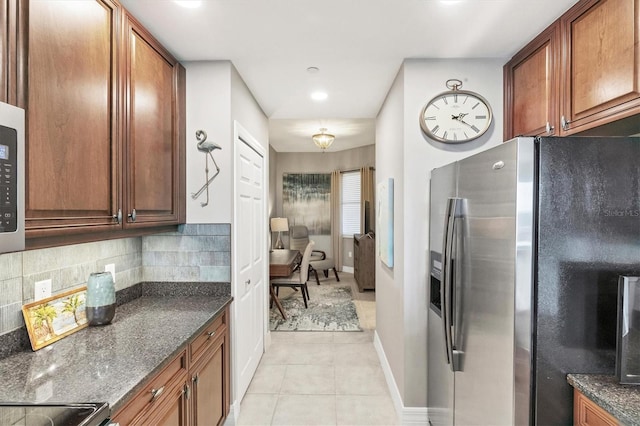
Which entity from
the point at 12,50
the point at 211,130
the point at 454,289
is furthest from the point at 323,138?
the point at 12,50

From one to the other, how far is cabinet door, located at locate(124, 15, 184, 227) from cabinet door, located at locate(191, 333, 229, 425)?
32.7 inches

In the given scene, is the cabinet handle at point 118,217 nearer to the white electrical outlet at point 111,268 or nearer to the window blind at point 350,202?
the white electrical outlet at point 111,268

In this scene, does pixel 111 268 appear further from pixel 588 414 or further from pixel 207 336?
pixel 588 414

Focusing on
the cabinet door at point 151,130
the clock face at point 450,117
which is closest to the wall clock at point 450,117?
the clock face at point 450,117

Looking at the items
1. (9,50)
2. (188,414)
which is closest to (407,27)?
(9,50)

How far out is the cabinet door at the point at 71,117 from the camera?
1.14 metres

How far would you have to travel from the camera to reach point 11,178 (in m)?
0.91

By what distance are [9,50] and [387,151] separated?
2.47 metres

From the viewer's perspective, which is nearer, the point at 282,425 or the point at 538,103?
the point at 538,103

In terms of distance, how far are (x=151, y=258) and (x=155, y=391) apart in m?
1.18

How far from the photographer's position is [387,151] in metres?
2.95

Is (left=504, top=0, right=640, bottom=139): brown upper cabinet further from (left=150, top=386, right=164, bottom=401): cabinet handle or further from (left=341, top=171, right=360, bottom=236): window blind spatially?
(left=341, top=171, right=360, bottom=236): window blind

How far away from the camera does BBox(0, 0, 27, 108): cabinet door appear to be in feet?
3.34

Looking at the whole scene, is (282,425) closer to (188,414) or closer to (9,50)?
(188,414)
